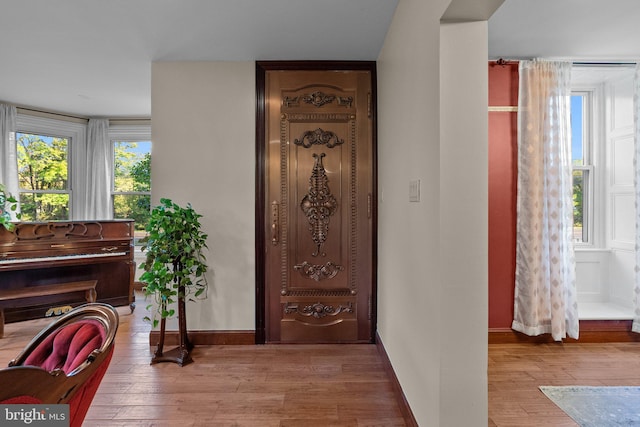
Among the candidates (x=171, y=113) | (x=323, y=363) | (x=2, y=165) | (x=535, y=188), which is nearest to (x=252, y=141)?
(x=171, y=113)

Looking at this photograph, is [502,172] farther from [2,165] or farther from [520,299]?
[2,165]

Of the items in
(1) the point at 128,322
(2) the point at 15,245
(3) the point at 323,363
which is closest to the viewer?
(3) the point at 323,363

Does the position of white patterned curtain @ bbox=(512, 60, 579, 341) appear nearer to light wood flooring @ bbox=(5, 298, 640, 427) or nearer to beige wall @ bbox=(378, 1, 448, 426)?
light wood flooring @ bbox=(5, 298, 640, 427)

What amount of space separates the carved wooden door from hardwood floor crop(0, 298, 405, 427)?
0.30 m

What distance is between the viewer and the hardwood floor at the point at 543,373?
6.56 ft

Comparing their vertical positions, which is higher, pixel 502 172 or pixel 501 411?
pixel 502 172

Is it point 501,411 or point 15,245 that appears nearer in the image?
point 501,411

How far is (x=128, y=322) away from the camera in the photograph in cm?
359

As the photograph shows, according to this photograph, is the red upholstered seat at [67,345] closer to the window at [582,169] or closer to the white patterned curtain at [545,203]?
the white patterned curtain at [545,203]

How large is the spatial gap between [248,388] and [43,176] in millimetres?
4427

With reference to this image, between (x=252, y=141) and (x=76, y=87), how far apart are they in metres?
2.39

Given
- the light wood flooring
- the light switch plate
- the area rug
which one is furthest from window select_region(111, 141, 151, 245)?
the area rug

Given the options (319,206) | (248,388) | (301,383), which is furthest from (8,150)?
(301,383)

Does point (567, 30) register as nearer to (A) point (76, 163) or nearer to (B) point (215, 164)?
(B) point (215, 164)
